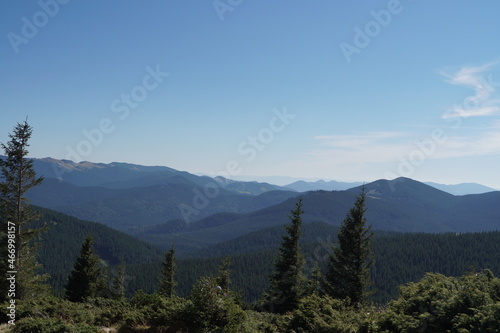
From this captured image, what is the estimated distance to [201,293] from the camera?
1480 centimetres

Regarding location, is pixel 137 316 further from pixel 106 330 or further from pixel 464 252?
pixel 464 252

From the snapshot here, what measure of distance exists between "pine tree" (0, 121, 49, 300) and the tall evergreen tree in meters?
21.2

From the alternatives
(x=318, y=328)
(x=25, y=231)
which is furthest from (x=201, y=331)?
(x=25, y=231)

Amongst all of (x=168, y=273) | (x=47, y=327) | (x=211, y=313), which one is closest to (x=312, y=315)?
(x=211, y=313)

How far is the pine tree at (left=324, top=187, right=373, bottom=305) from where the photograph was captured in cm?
2888

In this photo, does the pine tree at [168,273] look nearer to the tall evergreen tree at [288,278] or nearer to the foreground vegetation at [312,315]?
the tall evergreen tree at [288,278]

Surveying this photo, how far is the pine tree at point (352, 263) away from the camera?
28.9 metres

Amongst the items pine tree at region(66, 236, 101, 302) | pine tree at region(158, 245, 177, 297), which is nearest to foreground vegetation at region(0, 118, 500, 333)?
pine tree at region(66, 236, 101, 302)

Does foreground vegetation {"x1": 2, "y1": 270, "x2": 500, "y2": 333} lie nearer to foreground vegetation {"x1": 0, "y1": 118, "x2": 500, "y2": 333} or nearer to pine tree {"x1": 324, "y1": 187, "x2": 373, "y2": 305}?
foreground vegetation {"x1": 0, "y1": 118, "x2": 500, "y2": 333}

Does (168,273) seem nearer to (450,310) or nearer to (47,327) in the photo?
(47,327)

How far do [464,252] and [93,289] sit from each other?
221840mm

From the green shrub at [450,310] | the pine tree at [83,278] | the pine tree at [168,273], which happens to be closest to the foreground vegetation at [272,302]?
the green shrub at [450,310]

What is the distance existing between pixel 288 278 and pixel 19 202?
24667 mm

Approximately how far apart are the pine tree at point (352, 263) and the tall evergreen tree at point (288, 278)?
291 centimetres
